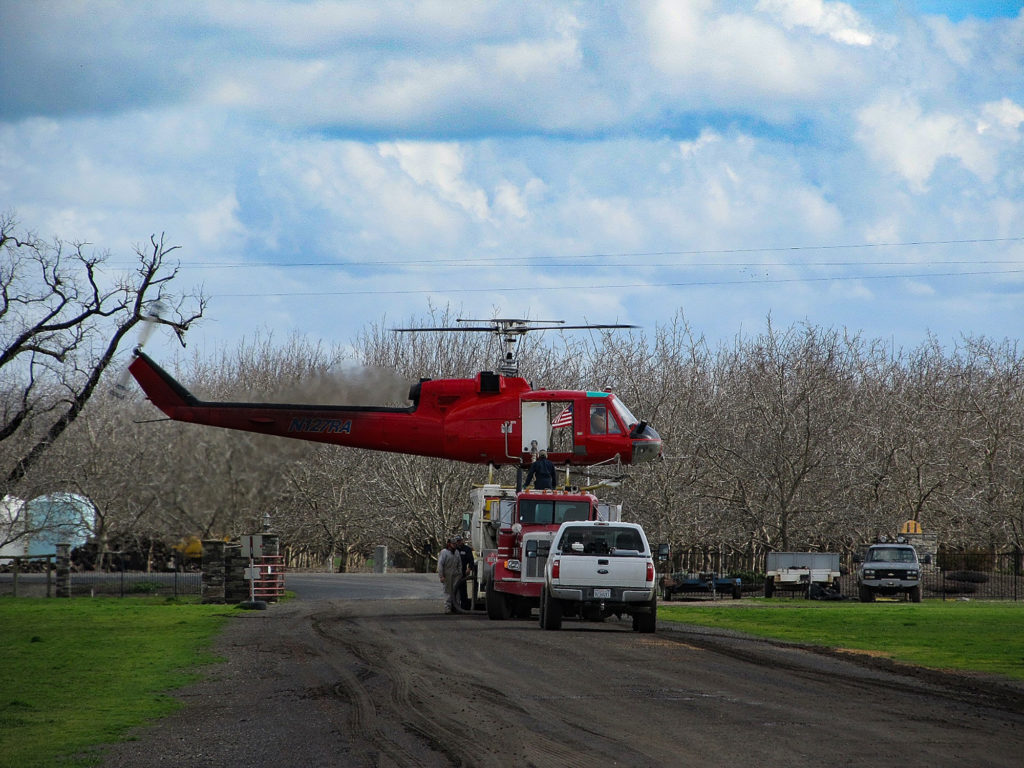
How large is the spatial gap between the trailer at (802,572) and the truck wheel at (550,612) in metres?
18.7

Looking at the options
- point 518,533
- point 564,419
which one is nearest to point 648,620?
point 518,533

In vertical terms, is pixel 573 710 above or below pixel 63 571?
above

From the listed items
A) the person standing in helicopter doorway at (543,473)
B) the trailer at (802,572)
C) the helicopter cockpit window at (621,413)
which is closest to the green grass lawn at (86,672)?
the person standing in helicopter doorway at (543,473)

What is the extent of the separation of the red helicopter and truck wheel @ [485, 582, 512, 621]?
3970 mm

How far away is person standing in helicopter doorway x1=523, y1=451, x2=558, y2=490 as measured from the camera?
84.8ft

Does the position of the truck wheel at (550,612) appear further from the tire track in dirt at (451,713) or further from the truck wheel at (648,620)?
the tire track in dirt at (451,713)

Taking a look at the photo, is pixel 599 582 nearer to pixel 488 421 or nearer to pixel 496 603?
pixel 496 603

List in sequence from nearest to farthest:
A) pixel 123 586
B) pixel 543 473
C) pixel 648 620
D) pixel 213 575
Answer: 1. pixel 648 620
2. pixel 543 473
3. pixel 213 575
4. pixel 123 586

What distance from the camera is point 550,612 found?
21.3 metres

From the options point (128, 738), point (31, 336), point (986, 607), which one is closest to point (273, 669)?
point (128, 738)

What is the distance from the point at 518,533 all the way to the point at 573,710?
13.3 meters

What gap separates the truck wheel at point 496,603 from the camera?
24.3 metres

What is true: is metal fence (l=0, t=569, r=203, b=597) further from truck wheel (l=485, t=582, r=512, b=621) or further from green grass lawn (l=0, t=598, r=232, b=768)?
truck wheel (l=485, t=582, r=512, b=621)

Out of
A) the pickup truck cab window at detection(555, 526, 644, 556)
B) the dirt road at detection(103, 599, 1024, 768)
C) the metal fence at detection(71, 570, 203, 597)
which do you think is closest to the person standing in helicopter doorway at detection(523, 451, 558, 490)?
the pickup truck cab window at detection(555, 526, 644, 556)
